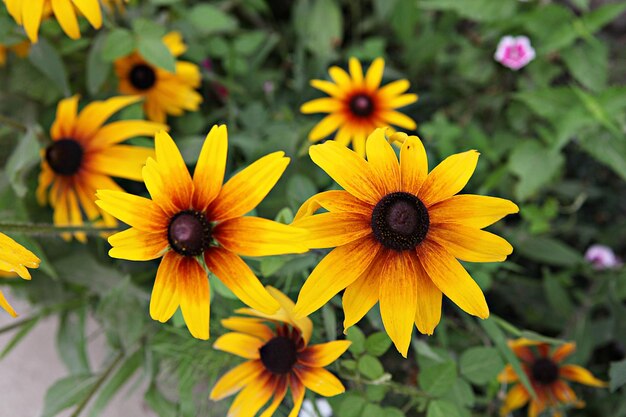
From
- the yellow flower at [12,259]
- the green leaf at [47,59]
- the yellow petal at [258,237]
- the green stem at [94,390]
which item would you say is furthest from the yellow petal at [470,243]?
the green leaf at [47,59]

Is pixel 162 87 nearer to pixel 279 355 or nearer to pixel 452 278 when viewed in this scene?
pixel 279 355

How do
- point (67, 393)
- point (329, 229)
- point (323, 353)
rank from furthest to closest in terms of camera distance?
point (67, 393)
point (323, 353)
point (329, 229)

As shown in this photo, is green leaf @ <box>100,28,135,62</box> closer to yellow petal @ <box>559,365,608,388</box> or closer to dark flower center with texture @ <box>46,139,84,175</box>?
dark flower center with texture @ <box>46,139,84,175</box>

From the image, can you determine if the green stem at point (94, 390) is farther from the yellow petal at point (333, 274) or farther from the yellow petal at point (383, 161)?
the yellow petal at point (383, 161)

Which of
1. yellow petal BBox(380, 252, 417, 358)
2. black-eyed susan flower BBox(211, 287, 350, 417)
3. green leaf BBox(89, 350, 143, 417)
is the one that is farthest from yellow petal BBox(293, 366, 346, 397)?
green leaf BBox(89, 350, 143, 417)

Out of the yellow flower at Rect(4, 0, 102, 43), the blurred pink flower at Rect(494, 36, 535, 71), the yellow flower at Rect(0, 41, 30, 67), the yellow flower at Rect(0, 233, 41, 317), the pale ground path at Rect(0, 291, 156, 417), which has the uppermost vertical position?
the blurred pink flower at Rect(494, 36, 535, 71)

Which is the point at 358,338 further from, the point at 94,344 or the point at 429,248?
the point at 94,344

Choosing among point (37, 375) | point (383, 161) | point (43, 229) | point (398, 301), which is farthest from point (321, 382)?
point (37, 375)
